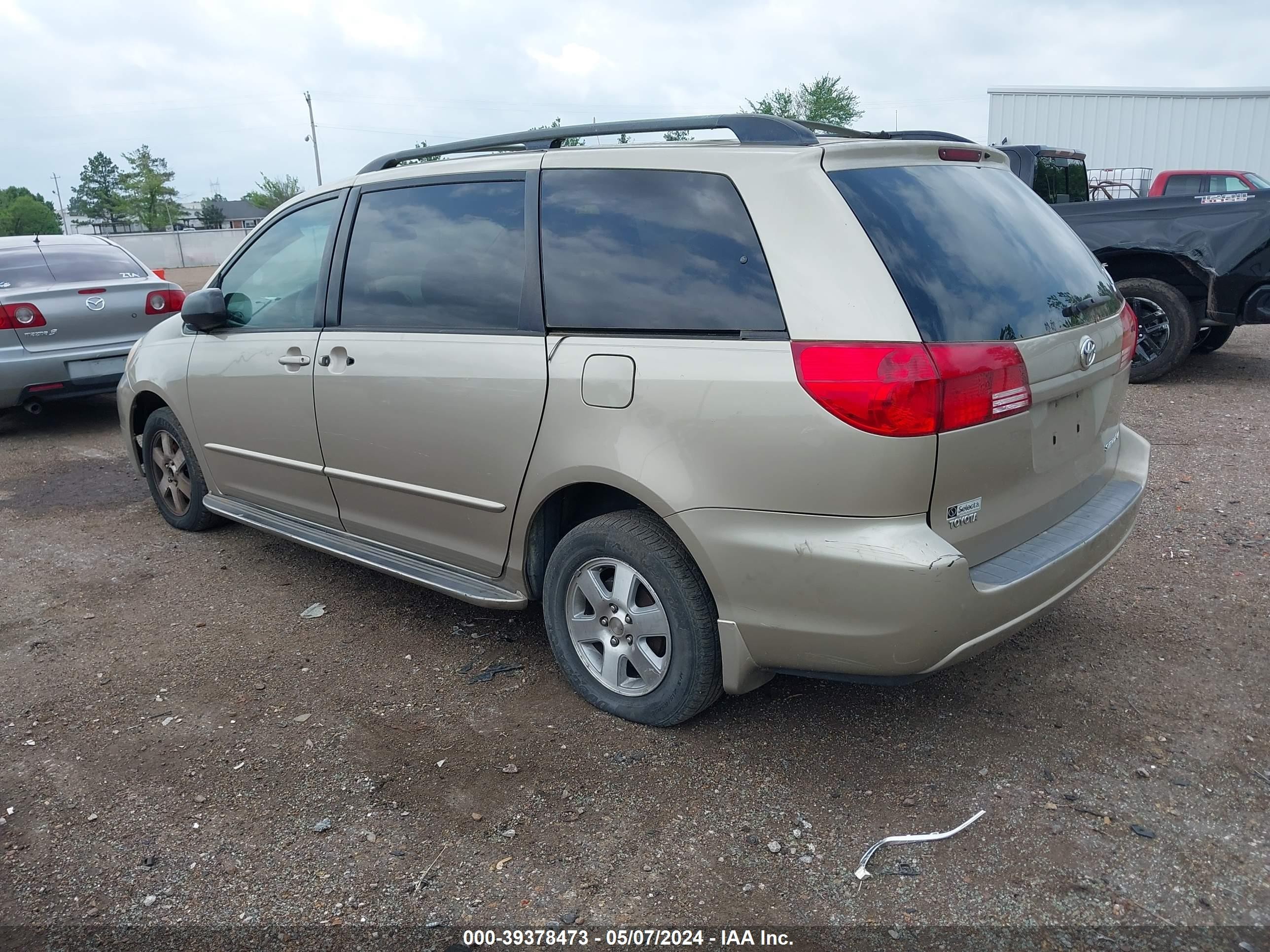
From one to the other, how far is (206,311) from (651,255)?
2402 millimetres

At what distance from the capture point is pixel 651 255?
2.89 meters

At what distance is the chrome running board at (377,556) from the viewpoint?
340 cm

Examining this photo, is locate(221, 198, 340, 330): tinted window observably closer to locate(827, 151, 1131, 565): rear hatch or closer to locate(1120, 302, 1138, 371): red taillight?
locate(827, 151, 1131, 565): rear hatch

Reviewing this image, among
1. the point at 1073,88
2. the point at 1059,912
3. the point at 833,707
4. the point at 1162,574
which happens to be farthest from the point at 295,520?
the point at 1073,88

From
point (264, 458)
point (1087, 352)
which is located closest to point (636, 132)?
point (1087, 352)

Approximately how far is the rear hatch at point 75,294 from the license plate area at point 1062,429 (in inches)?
279

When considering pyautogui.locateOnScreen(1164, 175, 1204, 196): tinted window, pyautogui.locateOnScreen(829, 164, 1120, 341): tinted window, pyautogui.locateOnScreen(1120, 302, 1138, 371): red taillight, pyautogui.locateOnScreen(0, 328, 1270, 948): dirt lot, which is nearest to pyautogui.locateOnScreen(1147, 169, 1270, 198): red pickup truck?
pyautogui.locateOnScreen(1164, 175, 1204, 196): tinted window

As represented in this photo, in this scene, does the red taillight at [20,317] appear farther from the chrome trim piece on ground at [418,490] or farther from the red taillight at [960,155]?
the red taillight at [960,155]

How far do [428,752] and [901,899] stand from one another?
149cm

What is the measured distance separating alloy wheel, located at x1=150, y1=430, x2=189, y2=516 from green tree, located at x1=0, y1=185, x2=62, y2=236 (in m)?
85.9

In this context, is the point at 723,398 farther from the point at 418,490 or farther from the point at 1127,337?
the point at 1127,337

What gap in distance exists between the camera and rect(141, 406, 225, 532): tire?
4.86 metres

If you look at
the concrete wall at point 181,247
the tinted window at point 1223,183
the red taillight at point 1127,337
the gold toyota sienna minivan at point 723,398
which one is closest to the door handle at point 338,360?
the gold toyota sienna minivan at point 723,398

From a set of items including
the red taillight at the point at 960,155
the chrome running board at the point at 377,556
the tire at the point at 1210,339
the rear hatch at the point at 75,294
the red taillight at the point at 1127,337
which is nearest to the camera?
the red taillight at the point at 960,155
